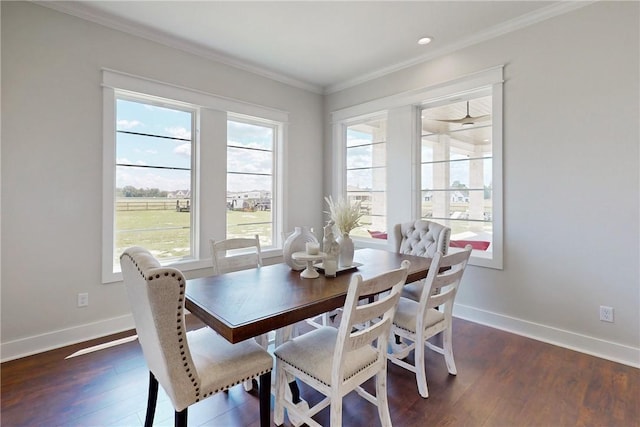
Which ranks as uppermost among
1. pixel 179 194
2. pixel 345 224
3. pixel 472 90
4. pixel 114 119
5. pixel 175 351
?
pixel 472 90

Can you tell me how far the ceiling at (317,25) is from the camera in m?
2.63

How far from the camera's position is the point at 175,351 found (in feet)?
4.01

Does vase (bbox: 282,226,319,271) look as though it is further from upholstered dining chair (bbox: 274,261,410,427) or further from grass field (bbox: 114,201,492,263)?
grass field (bbox: 114,201,492,263)

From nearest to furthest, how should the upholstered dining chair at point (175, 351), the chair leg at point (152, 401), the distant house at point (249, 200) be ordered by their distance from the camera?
the upholstered dining chair at point (175, 351)
the chair leg at point (152, 401)
the distant house at point (249, 200)

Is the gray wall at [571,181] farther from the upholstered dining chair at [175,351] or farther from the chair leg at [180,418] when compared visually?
the chair leg at [180,418]

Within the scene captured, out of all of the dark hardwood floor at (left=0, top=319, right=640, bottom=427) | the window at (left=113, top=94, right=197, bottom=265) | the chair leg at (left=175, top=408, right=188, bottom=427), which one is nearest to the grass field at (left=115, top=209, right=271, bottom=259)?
the window at (left=113, top=94, right=197, bottom=265)

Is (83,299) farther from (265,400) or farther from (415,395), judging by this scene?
(415,395)

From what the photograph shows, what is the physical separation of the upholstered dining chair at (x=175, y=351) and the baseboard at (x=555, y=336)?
2.54 metres

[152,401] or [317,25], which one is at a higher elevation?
[317,25]

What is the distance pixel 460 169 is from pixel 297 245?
228 centimetres

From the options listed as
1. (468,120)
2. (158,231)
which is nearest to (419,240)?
(468,120)

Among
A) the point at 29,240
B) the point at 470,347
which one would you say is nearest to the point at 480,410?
the point at 470,347

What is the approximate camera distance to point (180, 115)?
135 inches


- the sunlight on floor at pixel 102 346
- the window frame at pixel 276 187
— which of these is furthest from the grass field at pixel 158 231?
the sunlight on floor at pixel 102 346
